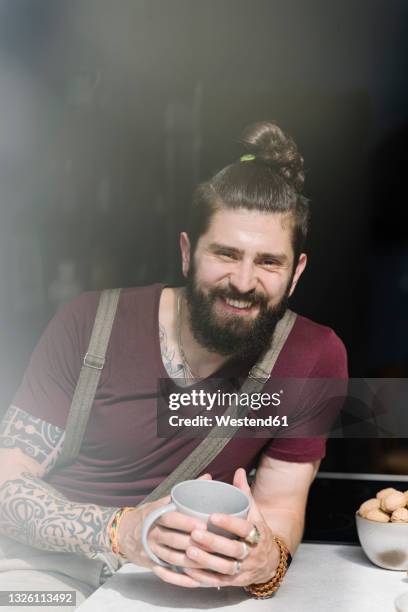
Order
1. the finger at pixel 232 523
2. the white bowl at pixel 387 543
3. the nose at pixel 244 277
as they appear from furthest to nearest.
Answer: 1. the nose at pixel 244 277
2. the white bowl at pixel 387 543
3. the finger at pixel 232 523

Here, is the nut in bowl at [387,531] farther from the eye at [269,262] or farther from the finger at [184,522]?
the eye at [269,262]

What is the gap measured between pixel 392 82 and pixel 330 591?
2.80ft

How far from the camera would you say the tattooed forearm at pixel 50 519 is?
1.11 m

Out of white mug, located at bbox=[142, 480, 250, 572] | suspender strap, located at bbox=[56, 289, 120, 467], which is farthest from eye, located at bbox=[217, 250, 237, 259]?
white mug, located at bbox=[142, 480, 250, 572]

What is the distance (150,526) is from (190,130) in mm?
Answer: 687

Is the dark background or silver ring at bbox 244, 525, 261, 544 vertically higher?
the dark background

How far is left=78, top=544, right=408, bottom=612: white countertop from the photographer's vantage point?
92 cm

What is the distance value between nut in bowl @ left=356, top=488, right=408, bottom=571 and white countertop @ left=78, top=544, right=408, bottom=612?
25mm

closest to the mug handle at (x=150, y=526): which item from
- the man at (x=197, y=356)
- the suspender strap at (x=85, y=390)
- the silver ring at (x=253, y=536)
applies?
the silver ring at (x=253, y=536)

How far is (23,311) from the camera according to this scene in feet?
4.31

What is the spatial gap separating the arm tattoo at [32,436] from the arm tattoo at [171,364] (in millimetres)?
226

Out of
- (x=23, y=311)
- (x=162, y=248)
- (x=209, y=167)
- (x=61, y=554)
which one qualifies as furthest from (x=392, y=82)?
(x=61, y=554)

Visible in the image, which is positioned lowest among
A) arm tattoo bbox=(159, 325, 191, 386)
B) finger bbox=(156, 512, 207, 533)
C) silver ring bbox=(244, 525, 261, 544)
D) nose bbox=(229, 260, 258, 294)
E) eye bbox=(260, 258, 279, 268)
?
silver ring bbox=(244, 525, 261, 544)

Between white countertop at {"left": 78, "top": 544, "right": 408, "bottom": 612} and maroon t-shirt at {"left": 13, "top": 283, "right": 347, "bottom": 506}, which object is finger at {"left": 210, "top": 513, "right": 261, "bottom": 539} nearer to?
white countertop at {"left": 78, "top": 544, "right": 408, "bottom": 612}
